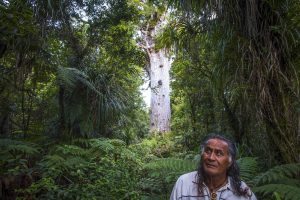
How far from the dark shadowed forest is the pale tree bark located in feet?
1.69

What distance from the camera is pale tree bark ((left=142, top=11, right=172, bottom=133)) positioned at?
926 centimetres

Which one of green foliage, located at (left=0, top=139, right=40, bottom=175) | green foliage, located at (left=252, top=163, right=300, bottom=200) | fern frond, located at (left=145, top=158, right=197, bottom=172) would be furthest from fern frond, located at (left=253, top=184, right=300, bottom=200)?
green foliage, located at (left=0, top=139, right=40, bottom=175)

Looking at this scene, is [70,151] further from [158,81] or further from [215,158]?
[158,81]

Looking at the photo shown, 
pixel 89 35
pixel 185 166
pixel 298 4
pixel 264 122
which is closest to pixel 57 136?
pixel 89 35

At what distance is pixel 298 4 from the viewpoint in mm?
4430

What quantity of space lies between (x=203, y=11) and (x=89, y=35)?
8.66ft

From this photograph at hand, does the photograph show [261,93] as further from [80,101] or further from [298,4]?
[80,101]

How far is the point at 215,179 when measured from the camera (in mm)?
2367

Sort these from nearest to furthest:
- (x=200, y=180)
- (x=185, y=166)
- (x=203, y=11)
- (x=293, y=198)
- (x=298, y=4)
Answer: (x=200, y=180) < (x=293, y=198) < (x=185, y=166) < (x=298, y=4) < (x=203, y=11)

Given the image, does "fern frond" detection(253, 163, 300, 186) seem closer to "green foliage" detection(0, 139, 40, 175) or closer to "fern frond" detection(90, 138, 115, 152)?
"fern frond" detection(90, 138, 115, 152)

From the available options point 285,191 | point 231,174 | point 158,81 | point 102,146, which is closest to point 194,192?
point 231,174

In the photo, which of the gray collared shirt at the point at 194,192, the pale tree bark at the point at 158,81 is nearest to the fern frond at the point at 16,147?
the gray collared shirt at the point at 194,192

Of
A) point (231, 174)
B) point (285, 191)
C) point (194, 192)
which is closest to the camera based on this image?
point (194, 192)

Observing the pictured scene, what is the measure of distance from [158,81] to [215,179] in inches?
277
